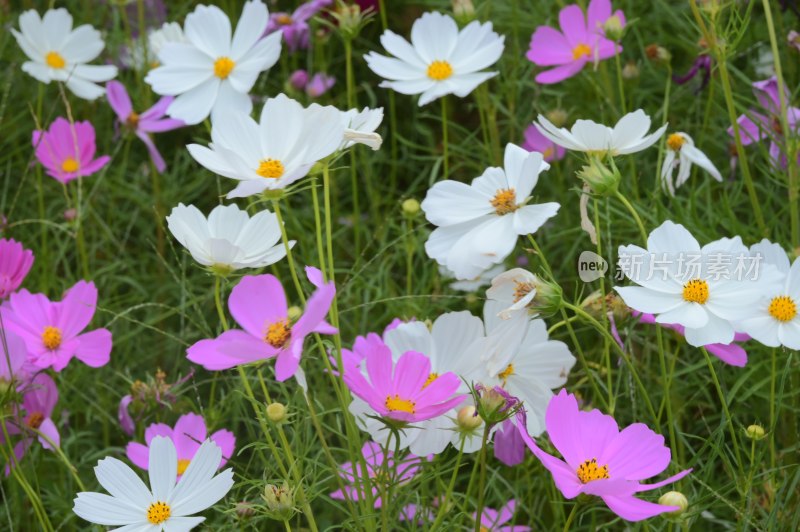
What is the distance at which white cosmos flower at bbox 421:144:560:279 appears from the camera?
0.76 metres

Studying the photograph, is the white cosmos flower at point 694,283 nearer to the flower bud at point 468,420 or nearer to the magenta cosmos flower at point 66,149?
the flower bud at point 468,420

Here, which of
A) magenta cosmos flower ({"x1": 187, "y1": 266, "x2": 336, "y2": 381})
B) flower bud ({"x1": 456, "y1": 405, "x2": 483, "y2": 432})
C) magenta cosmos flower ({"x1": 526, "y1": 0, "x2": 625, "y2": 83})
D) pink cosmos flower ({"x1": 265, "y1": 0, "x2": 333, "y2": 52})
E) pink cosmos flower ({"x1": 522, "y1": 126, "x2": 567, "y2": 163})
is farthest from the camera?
pink cosmos flower ({"x1": 265, "y1": 0, "x2": 333, "y2": 52})

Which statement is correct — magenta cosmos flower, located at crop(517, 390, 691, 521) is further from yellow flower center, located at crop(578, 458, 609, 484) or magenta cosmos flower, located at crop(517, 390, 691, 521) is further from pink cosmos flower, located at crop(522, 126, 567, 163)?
pink cosmos flower, located at crop(522, 126, 567, 163)

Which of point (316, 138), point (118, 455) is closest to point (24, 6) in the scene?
point (118, 455)

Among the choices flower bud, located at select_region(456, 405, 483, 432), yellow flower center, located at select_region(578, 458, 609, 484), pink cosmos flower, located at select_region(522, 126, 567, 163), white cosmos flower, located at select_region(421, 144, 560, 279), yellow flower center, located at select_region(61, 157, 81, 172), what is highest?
white cosmos flower, located at select_region(421, 144, 560, 279)

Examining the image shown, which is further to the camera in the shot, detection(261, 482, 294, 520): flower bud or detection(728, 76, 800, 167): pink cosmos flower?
detection(728, 76, 800, 167): pink cosmos flower

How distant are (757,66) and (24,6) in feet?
3.76

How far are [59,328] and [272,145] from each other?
35 cm

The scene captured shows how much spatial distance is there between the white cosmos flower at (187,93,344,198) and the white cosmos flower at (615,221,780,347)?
0.72 ft

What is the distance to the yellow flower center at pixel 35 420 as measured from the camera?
1020mm

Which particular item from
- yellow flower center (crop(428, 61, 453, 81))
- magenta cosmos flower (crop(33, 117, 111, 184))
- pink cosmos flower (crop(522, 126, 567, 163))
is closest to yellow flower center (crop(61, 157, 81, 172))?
magenta cosmos flower (crop(33, 117, 111, 184))

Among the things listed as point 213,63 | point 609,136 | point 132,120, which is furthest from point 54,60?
point 609,136

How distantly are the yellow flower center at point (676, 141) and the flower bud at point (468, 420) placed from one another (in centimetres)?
39

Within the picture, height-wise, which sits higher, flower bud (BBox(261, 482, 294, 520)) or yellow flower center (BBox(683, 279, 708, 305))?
yellow flower center (BBox(683, 279, 708, 305))
